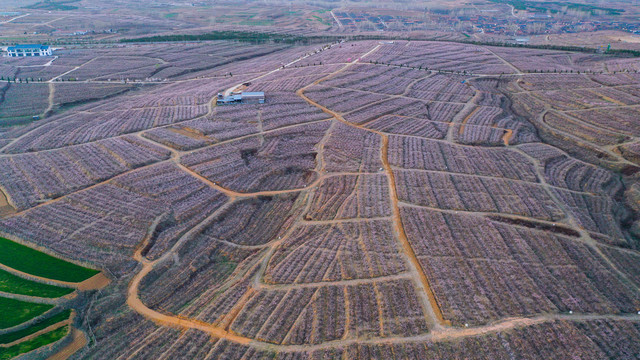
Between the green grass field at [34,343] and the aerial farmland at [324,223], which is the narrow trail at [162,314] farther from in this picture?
the green grass field at [34,343]

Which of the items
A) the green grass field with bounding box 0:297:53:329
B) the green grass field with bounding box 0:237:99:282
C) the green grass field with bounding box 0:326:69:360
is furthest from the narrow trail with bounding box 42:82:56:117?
the green grass field with bounding box 0:326:69:360

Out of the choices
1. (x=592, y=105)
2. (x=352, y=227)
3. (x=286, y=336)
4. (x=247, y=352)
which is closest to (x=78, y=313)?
(x=247, y=352)

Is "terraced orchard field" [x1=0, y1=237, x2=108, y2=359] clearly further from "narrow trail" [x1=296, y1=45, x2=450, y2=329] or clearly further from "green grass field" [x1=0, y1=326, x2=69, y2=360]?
"narrow trail" [x1=296, y1=45, x2=450, y2=329]

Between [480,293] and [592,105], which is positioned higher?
[592,105]

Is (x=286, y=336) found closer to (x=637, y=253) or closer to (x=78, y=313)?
(x=78, y=313)

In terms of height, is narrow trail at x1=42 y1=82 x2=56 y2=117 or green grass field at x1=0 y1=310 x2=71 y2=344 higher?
narrow trail at x1=42 y1=82 x2=56 y2=117

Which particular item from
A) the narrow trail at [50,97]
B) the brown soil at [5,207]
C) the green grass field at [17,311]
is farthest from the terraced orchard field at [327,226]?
the narrow trail at [50,97]
